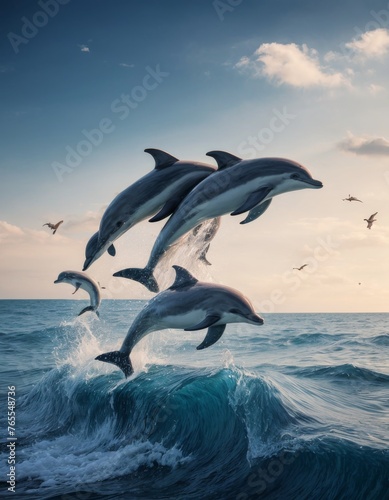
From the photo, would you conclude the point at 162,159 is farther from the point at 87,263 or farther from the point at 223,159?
the point at 87,263

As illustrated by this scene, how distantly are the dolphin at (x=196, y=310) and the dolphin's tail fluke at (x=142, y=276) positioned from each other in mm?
300

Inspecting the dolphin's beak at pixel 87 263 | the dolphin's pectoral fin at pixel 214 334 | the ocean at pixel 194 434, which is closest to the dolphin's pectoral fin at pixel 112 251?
the dolphin's beak at pixel 87 263

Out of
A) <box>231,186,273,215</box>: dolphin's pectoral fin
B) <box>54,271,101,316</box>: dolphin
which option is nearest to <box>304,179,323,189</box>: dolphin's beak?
<box>231,186,273,215</box>: dolphin's pectoral fin

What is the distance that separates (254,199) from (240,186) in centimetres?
25

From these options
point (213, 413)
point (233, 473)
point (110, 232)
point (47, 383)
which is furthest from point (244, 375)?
point (47, 383)

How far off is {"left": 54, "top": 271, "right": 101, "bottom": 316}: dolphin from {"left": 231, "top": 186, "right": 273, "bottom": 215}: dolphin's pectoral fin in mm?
7847

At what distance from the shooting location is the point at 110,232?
20.9 feet

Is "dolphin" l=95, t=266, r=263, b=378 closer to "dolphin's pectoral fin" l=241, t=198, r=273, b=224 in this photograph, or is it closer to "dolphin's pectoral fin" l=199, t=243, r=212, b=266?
"dolphin's pectoral fin" l=199, t=243, r=212, b=266

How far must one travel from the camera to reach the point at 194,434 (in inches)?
376

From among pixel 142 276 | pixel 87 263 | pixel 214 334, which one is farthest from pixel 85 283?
pixel 214 334

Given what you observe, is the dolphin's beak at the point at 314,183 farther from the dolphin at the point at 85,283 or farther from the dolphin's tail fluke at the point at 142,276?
the dolphin at the point at 85,283

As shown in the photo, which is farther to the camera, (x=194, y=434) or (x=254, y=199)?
(x=194, y=434)

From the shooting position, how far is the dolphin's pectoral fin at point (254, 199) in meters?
5.59

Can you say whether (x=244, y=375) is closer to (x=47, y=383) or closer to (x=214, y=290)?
(x=214, y=290)
